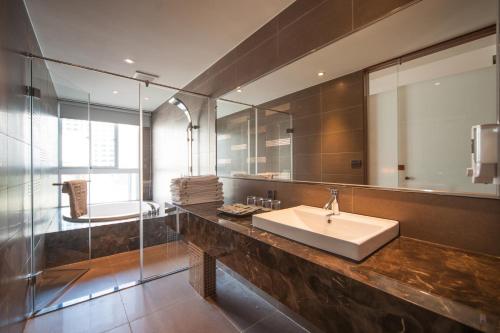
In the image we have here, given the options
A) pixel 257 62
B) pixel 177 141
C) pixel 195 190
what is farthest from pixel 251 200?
pixel 177 141

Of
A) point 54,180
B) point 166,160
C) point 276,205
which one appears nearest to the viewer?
point 276,205

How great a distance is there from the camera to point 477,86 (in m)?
0.89

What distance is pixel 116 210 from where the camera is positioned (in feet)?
12.3

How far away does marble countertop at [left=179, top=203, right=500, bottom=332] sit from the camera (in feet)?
1.79

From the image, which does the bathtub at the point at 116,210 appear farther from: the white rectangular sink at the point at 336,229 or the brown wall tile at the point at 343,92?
the brown wall tile at the point at 343,92

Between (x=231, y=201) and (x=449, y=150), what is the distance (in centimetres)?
178

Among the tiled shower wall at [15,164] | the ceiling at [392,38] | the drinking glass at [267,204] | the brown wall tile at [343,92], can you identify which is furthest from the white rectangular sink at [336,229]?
the tiled shower wall at [15,164]

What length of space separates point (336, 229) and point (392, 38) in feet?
3.39

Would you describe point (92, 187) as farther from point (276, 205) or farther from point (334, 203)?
point (334, 203)

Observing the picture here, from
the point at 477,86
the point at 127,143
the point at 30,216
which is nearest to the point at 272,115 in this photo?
the point at 477,86

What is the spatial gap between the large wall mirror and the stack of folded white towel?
27.6 inches

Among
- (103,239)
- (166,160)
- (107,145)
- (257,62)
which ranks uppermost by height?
(257,62)

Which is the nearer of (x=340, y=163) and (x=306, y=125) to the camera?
(x=340, y=163)

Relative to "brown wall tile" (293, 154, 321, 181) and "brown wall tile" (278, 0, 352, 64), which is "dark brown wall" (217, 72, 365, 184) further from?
"brown wall tile" (278, 0, 352, 64)
